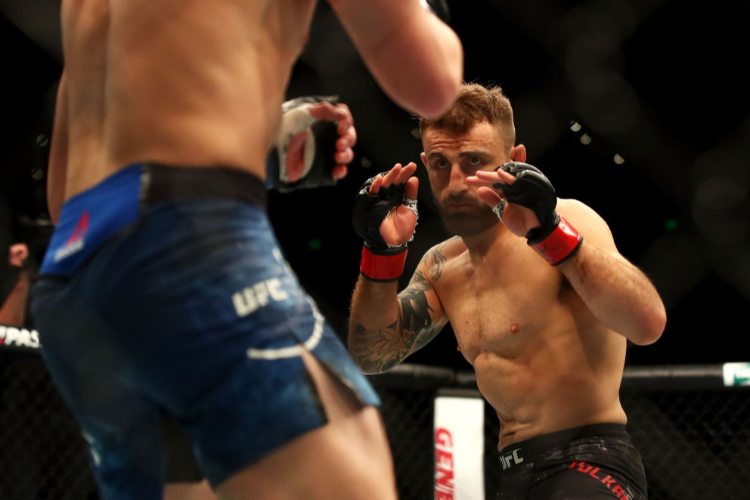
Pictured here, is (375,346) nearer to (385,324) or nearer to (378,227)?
(385,324)

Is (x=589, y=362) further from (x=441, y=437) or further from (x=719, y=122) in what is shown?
(x=719, y=122)

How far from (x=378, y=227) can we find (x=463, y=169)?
313 mm

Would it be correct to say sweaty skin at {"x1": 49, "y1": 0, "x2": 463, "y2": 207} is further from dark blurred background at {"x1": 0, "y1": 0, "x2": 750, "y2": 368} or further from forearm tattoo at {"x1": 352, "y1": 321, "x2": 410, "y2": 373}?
dark blurred background at {"x1": 0, "y1": 0, "x2": 750, "y2": 368}

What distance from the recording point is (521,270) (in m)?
1.79

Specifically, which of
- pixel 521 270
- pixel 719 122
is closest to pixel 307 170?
pixel 521 270

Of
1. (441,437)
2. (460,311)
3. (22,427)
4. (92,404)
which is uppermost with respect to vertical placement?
(92,404)

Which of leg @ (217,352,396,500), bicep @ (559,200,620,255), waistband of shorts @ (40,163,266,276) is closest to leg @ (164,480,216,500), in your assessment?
leg @ (217,352,396,500)

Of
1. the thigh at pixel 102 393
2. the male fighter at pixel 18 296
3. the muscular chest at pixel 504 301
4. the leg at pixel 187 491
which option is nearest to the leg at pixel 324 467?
the thigh at pixel 102 393

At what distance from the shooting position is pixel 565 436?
1603mm

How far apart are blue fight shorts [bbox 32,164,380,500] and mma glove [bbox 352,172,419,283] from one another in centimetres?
89

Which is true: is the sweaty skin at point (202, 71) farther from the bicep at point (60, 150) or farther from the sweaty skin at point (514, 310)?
the sweaty skin at point (514, 310)

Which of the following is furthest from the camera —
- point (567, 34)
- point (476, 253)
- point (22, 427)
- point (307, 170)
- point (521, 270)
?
point (567, 34)

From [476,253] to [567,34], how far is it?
2577mm

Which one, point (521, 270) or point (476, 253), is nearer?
point (521, 270)
